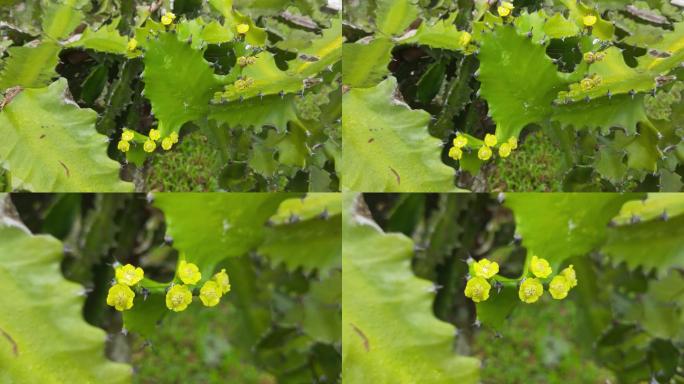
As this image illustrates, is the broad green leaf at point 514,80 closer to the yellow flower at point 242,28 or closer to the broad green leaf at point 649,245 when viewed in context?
the broad green leaf at point 649,245

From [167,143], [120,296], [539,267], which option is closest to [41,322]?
[120,296]

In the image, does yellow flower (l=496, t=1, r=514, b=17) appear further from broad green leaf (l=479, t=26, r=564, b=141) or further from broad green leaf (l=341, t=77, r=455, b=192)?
broad green leaf (l=341, t=77, r=455, b=192)

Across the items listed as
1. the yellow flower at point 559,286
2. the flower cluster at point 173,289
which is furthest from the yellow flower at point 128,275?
the yellow flower at point 559,286

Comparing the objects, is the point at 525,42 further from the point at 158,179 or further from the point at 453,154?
the point at 158,179

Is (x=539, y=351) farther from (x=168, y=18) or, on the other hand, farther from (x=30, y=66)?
(x=30, y=66)

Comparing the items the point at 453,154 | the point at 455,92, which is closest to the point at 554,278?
the point at 453,154

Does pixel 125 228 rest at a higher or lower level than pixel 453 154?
lower
